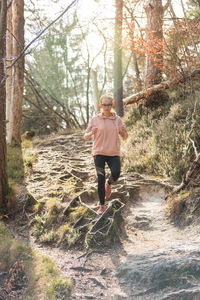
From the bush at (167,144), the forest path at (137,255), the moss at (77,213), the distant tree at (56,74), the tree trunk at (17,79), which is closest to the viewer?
the forest path at (137,255)

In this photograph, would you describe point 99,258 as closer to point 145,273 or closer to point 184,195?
point 145,273

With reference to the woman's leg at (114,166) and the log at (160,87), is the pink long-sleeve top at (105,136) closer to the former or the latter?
the woman's leg at (114,166)

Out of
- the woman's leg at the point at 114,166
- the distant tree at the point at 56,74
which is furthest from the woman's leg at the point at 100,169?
the distant tree at the point at 56,74

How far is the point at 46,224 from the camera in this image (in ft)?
19.4

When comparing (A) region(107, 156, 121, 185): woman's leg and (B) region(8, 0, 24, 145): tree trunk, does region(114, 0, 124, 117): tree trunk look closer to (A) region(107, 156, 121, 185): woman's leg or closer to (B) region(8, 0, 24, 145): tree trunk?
(B) region(8, 0, 24, 145): tree trunk

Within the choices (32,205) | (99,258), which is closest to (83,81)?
(32,205)

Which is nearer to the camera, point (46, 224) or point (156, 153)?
point (46, 224)

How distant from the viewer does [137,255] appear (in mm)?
4496

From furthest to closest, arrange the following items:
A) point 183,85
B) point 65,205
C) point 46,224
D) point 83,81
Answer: point 83,81 → point 183,85 → point 65,205 → point 46,224

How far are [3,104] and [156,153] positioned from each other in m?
4.24

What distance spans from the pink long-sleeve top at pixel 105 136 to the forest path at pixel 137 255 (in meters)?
1.52

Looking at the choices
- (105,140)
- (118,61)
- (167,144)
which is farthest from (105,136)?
(118,61)

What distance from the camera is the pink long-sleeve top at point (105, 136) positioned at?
499 centimetres

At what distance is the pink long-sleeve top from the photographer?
197 inches
